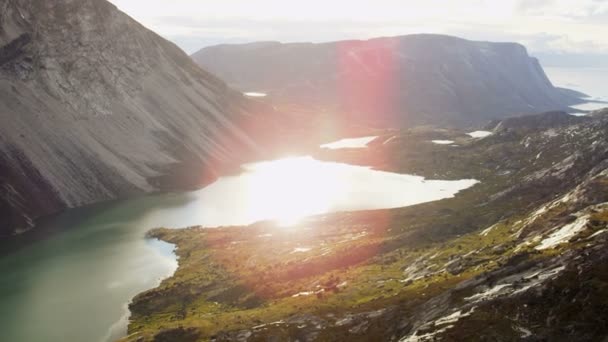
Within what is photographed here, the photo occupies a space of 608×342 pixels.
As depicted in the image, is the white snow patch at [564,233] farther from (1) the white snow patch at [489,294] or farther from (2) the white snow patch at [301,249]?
(2) the white snow patch at [301,249]

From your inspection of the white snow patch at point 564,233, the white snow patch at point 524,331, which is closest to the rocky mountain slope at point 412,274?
the white snow patch at point 524,331

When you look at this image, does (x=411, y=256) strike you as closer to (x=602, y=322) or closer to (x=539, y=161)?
(x=602, y=322)

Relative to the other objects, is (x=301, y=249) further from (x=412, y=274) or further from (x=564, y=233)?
(x=564, y=233)

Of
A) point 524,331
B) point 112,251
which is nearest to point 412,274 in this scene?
point 524,331

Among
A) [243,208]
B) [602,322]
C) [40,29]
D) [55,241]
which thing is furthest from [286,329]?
[40,29]

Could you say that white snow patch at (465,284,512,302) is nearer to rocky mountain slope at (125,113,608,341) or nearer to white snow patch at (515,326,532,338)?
rocky mountain slope at (125,113,608,341)
